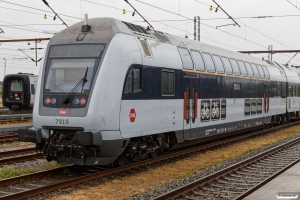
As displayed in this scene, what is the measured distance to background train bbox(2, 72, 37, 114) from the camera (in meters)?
35.3

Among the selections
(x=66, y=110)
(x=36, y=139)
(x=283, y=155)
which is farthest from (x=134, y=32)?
(x=283, y=155)

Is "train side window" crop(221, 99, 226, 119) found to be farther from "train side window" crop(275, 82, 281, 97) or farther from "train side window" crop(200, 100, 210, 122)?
"train side window" crop(275, 82, 281, 97)

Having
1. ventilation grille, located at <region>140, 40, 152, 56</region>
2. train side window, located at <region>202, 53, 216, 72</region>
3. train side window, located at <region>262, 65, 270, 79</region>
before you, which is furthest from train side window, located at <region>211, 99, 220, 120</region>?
train side window, located at <region>262, 65, 270, 79</region>

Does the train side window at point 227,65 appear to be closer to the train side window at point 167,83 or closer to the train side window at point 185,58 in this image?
the train side window at point 185,58

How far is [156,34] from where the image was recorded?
1339cm

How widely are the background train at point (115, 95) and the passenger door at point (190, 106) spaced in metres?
0.03

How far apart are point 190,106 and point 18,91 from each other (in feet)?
81.1

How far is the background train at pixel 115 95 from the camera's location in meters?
10.3

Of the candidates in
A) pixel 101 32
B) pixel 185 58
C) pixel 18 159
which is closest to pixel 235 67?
pixel 185 58

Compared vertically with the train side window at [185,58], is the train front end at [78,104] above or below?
below

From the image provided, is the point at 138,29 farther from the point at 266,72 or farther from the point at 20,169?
the point at 266,72

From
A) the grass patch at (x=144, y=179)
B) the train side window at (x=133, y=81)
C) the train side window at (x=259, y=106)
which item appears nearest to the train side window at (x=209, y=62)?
the grass patch at (x=144, y=179)

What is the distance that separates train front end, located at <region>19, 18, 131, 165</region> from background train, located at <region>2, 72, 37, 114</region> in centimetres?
2498

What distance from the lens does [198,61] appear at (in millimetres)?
14938
